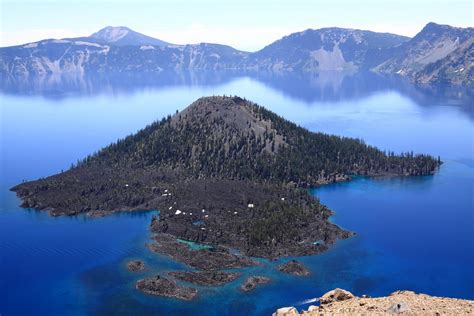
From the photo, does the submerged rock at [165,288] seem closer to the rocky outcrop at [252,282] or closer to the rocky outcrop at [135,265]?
the rocky outcrop at [135,265]

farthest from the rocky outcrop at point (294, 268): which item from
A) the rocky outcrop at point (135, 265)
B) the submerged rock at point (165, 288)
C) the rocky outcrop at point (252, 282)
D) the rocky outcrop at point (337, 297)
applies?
the rocky outcrop at point (337, 297)

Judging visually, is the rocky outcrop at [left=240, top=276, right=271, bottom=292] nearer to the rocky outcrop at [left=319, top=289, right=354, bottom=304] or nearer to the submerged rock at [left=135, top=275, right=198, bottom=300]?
the submerged rock at [left=135, top=275, right=198, bottom=300]

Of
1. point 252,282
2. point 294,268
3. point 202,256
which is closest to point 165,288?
point 202,256

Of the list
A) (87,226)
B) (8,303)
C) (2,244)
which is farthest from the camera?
(87,226)

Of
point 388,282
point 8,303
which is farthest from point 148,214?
point 388,282

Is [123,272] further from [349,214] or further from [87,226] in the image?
[349,214]
